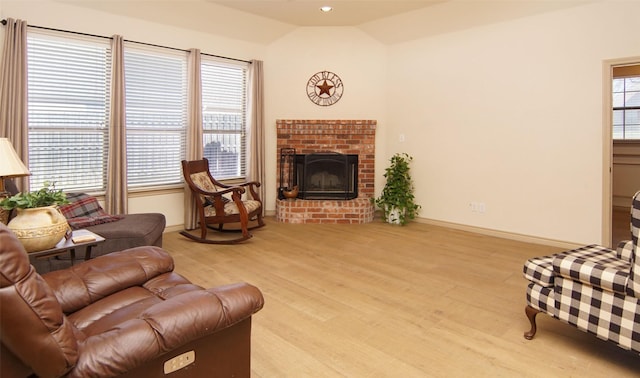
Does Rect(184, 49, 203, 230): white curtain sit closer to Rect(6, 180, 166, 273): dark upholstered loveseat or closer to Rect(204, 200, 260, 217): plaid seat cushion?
Rect(204, 200, 260, 217): plaid seat cushion

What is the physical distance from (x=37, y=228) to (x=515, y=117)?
4762mm

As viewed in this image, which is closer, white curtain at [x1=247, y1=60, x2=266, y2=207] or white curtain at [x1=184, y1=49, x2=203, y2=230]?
white curtain at [x1=184, y1=49, x2=203, y2=230]

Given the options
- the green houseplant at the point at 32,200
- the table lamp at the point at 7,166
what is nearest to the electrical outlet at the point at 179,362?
the green houseplant at the point at 32,200

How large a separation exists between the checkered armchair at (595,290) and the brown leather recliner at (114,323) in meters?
1.69

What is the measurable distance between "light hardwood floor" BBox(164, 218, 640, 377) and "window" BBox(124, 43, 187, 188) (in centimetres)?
92

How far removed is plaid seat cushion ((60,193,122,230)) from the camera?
3365mm

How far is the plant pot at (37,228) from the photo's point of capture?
2.21m

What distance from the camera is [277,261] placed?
400 centimetres

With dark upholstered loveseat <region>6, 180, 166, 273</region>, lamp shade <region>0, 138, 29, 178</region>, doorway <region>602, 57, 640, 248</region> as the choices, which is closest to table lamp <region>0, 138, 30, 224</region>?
lamp shade <region>0, 138, 29, 178</region>

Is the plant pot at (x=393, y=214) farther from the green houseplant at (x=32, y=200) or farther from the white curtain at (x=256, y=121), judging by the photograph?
the green houseplant at (x=32, y=200)

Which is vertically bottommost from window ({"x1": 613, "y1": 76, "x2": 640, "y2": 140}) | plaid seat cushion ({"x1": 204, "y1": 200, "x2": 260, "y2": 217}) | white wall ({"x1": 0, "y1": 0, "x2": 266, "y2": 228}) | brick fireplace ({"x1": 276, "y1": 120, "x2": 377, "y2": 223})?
plaid seat cushion ({"x1": 204, "y1": 200, "x2": 260, "y2": 217})

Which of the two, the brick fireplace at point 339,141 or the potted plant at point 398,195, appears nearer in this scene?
the potted plant at point 398,195

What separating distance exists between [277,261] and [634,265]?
9.31 ft

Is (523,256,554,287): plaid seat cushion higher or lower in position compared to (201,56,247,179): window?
lower
